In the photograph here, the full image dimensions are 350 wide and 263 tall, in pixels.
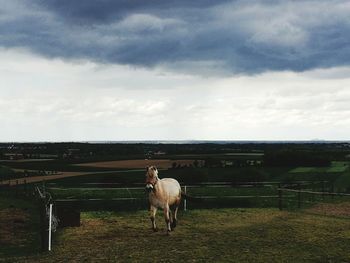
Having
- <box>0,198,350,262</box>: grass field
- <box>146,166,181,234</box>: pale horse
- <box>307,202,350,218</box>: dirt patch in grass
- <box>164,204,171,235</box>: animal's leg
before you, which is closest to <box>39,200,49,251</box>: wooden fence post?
<box>0,198,350,262</box>: grass field

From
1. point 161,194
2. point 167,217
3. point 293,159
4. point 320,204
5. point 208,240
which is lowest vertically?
point 320,204

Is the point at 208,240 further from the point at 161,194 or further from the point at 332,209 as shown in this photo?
the point at 332,209

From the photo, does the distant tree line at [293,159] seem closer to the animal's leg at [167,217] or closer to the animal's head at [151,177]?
the animal's leg at [167,217]

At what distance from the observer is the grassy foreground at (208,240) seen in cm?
1281

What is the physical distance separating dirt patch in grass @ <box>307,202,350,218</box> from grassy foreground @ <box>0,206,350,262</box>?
1885 mm

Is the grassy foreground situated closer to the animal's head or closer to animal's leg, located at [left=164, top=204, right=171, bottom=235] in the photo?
animal's leg, located at [left=164, top=204, right=171, bottom=235]

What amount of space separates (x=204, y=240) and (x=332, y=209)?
12165 millimetres

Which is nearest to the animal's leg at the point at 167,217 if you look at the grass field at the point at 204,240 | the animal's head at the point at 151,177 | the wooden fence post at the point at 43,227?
the grass field at the point at 204,240

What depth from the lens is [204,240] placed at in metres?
15.2

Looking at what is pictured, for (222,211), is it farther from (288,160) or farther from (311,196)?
(288,160)

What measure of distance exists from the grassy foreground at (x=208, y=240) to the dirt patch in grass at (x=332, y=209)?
6.18 ft

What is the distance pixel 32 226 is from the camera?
61.9 ft

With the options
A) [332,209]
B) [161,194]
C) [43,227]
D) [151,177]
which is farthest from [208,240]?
[332,209]

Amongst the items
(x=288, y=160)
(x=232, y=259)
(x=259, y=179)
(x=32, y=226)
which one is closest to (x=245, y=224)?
(x=232, y=259)
